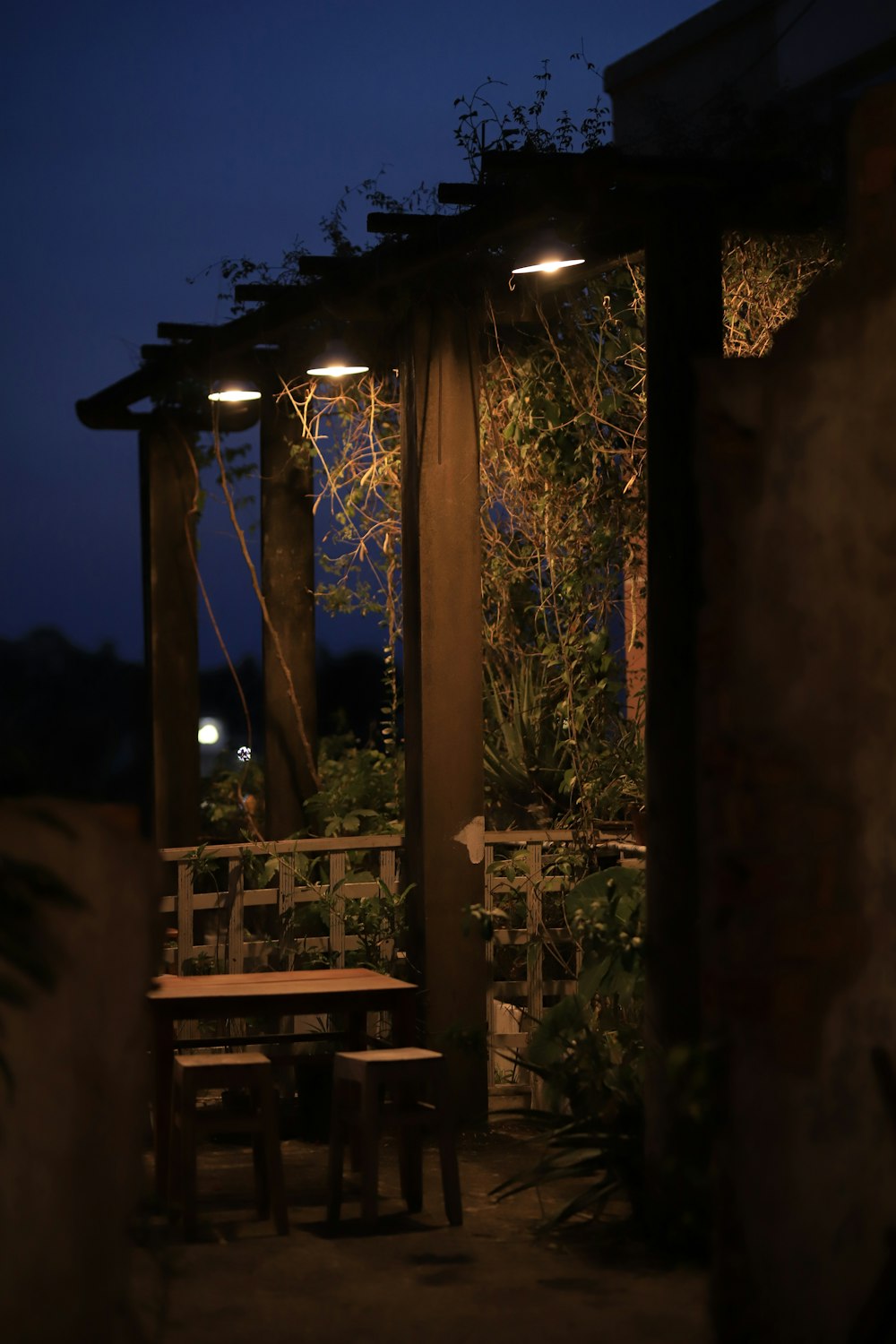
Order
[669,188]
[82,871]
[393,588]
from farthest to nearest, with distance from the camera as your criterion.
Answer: [393,588]
[669,188]
[82,871]

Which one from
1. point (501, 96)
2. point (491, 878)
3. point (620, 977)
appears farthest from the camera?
point (491, 878)

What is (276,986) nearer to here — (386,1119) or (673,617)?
(386,1119)

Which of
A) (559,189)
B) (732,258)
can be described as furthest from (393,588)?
(559,189)

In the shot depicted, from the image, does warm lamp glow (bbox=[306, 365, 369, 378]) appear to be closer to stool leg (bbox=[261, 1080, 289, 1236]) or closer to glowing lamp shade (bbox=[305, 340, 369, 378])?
glowing lamp shade (bbox=[305, 340, 369, 378])

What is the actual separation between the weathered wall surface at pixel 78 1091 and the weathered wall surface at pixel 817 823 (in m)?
1.32

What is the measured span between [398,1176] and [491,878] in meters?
1.60

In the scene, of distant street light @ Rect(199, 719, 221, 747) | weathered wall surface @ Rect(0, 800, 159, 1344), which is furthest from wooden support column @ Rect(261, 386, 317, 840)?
weathered wall surface @ Rect(0, 800, 159, 1344)

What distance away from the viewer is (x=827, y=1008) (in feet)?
12.7

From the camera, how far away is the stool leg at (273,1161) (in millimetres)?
5703

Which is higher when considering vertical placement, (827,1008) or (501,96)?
(501,96)

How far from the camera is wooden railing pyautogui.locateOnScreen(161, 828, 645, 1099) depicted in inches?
304

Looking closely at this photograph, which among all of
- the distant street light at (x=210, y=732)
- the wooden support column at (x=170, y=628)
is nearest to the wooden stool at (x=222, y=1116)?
the wooden support column at (x=170, y=628)

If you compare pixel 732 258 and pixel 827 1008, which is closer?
pixel 827 1008

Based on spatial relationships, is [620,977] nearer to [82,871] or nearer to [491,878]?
[491,878]
